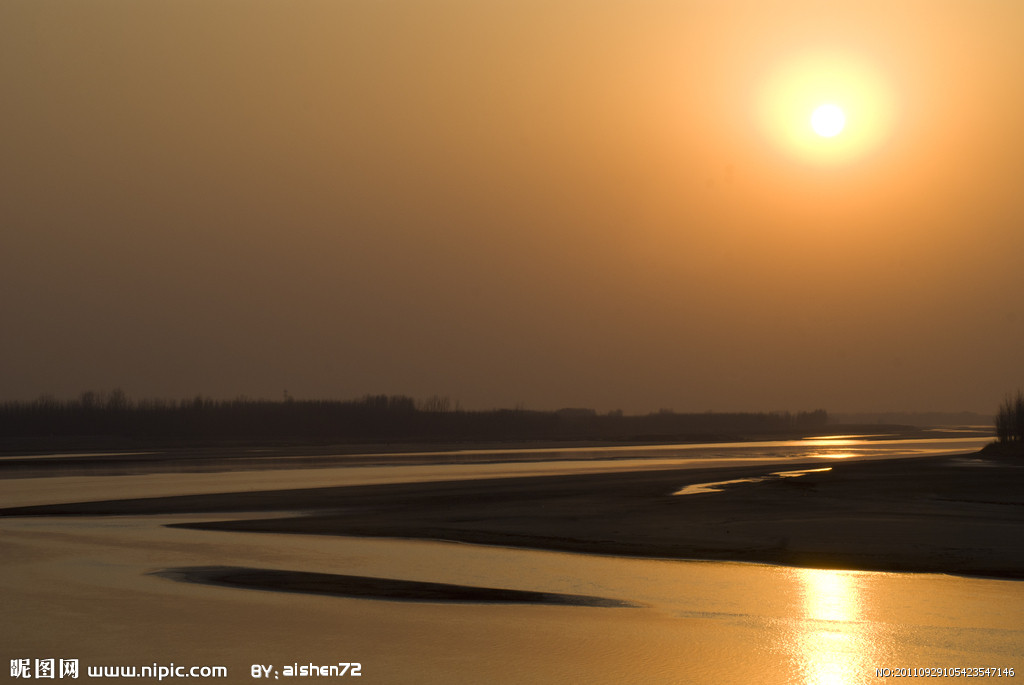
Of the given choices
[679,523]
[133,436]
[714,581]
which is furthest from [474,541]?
[133,436]

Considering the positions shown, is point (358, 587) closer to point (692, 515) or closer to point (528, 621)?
point (528, 621)

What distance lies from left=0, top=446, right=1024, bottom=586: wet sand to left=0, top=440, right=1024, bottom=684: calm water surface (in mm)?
2364

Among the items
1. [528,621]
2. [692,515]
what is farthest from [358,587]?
[692,515]

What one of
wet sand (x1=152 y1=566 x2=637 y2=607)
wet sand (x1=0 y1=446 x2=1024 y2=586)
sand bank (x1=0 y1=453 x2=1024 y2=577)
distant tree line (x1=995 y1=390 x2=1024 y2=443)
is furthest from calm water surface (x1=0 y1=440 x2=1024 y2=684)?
distant tree line (x1=995 y1=390 x2=1024 y2=443)

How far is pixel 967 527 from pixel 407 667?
18.3 m

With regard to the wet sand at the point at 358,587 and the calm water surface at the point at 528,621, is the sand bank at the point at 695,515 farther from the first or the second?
the wet sand at the point at 358,587

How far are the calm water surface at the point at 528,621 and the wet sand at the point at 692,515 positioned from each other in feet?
7.75

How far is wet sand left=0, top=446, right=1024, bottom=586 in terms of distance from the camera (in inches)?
874

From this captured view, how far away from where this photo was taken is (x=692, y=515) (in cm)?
2950

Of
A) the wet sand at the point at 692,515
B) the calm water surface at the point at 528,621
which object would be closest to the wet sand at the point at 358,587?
the calm water surface at the point at 528,621

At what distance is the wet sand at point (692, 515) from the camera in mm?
22203

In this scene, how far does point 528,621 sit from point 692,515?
1546 centimetres

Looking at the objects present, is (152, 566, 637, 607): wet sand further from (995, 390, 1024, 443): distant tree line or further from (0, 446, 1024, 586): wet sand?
(995, 390, 1024, 443): distant tree line

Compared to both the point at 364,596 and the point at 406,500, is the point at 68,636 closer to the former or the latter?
the point at 364,596
